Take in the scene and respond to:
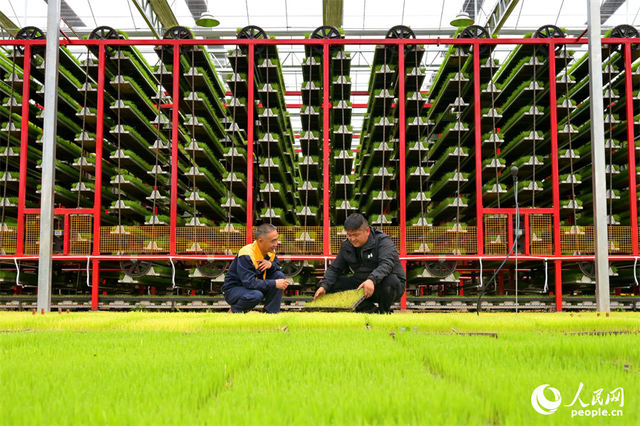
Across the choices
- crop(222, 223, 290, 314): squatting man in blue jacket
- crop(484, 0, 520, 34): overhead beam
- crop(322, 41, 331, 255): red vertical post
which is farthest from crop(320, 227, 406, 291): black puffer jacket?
crop(484, 0, 520, 34): overhead beam

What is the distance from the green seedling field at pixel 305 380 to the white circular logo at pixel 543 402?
21mm

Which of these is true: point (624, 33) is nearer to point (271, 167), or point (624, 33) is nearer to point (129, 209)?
point (271, 167)

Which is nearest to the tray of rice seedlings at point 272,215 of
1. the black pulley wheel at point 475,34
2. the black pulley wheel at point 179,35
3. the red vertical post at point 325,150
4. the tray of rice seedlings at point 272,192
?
the tray of rice seedlings at point 272,192

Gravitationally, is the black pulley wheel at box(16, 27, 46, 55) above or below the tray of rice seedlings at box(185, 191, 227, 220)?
above

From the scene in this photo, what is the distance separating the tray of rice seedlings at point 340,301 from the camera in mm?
6234

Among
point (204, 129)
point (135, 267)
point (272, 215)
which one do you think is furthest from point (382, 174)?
point (135, 267)

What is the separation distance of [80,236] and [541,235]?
30.3ft

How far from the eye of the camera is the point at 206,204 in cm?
1145

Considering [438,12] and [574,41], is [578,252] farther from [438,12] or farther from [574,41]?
[438,12]

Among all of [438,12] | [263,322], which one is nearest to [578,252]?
[263,322]

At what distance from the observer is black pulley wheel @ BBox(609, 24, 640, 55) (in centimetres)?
1123

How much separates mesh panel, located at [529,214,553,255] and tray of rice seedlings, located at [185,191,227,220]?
6.61 m

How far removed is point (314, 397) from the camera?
1670mm

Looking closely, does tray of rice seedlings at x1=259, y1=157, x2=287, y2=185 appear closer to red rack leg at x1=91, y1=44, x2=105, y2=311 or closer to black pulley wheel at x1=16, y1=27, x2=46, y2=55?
red rack leg at x1=91, y1=44, x2=105, y2=311
